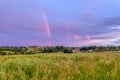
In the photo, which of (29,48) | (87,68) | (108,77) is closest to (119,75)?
(108,77)

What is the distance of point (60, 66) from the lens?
10.9 m

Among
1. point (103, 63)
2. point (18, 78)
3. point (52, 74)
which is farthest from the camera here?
point (103, 63)

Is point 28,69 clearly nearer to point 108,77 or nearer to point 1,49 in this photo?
point 108,77

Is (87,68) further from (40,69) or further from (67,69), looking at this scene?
(40,69)

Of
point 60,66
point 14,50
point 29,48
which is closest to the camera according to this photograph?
point 60,66

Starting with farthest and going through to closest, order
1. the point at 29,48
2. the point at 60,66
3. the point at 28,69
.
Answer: the point at 29,48
the point at 28,69
the point at 60,66

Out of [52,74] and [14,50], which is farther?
[14,50]

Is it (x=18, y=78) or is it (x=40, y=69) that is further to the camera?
(x=40, y=69)

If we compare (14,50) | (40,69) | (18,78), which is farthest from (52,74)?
(14,50)

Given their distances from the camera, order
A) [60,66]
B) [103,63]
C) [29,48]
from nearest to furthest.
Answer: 1. [60,66]
2. [103,63]
3. [29,48]

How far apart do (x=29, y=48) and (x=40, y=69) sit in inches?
1650

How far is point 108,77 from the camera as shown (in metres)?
9.46

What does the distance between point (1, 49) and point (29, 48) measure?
311 inches

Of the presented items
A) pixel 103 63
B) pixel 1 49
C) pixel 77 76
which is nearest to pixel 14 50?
pixel 1 49
